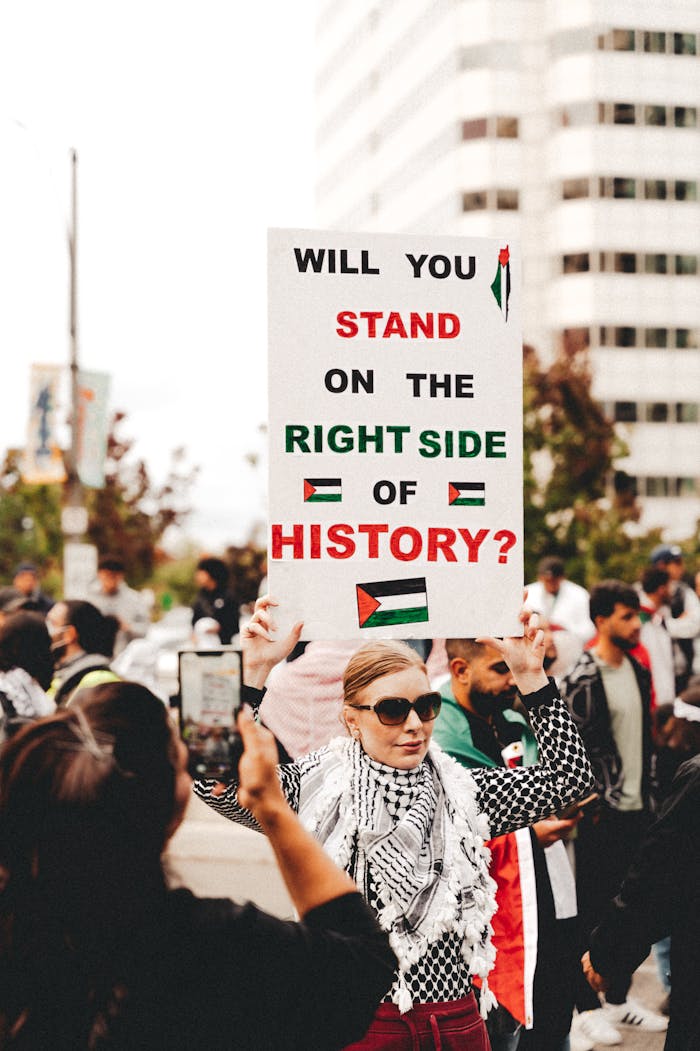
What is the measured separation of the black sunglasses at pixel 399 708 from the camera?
3756mm

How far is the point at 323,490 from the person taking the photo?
3.99 metres

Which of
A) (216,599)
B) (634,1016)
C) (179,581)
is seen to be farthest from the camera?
(179,581)

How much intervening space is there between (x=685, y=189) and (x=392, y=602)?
63.7 metres

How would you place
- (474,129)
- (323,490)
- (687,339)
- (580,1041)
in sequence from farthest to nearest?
(474,129)
(687,339)
(580,1041)
(323,490)

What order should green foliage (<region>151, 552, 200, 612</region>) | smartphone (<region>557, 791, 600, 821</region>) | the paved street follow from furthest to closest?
green foliage (<region>151, 552, 200, 612</region>)
the paved street
smartphone (<region>557, 791, 600, 821</region>)

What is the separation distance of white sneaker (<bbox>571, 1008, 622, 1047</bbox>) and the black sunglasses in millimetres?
3758

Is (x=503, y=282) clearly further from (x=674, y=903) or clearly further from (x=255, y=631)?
(x=674, y=903)

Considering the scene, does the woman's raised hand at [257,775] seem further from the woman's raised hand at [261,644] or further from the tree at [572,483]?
the tree at [572,483]

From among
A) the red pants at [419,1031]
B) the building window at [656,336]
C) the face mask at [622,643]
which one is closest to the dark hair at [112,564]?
the face mask at [622,643]

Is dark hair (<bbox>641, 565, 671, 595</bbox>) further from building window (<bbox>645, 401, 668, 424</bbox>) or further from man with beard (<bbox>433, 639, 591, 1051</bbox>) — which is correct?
building window (<bbox>645, 401, 668, 424</bbox>)

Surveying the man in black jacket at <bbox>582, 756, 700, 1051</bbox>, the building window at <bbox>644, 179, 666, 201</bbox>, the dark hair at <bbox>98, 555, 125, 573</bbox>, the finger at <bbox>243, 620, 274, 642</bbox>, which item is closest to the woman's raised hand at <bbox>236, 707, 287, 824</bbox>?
the finger at <bbox>243, 620, 274, 642</bbox>

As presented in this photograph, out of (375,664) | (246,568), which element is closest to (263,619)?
(375,664)

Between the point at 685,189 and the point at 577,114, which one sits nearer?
the point at 577,114

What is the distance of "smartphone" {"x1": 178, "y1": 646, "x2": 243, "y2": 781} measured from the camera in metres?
2.41
